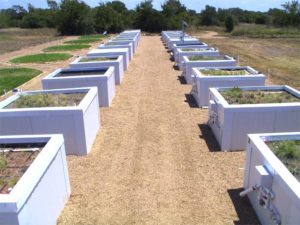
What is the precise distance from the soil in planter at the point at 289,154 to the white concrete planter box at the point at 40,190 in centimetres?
318

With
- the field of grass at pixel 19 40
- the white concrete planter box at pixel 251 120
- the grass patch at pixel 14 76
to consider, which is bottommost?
the field of grass at pixel 19 40

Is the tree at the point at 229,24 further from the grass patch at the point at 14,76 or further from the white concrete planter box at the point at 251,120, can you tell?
the white concrete planter box at the point at 251,120

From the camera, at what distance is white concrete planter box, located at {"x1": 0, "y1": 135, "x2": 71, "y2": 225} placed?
152 inches

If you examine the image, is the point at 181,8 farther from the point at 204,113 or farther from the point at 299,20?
the point at 204,113

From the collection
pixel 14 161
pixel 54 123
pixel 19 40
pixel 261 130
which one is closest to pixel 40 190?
pixel 14 161

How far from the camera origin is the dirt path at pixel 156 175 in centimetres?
534

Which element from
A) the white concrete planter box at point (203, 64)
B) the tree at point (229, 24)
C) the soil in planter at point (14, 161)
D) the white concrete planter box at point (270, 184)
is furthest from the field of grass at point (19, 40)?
the white concrete planter box at point (270, 184)

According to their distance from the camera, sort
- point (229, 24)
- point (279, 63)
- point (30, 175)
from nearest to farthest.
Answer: point (30, 175) < point (279, 63) < point (229, 24)

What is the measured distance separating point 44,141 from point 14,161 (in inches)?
22.4

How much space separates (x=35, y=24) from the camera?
216ft

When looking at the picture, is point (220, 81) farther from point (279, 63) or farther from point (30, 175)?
point (279, 63)

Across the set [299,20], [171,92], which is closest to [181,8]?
[299,20]

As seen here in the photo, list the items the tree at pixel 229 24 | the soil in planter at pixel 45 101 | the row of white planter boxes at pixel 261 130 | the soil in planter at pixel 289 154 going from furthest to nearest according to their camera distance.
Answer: the tree at pixel 229 24
the soil in planter at pixel 45 101
the soil in planter at pixel 289 154
the row of white planter boxes at pixel 261 130

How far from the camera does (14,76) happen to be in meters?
16.8
